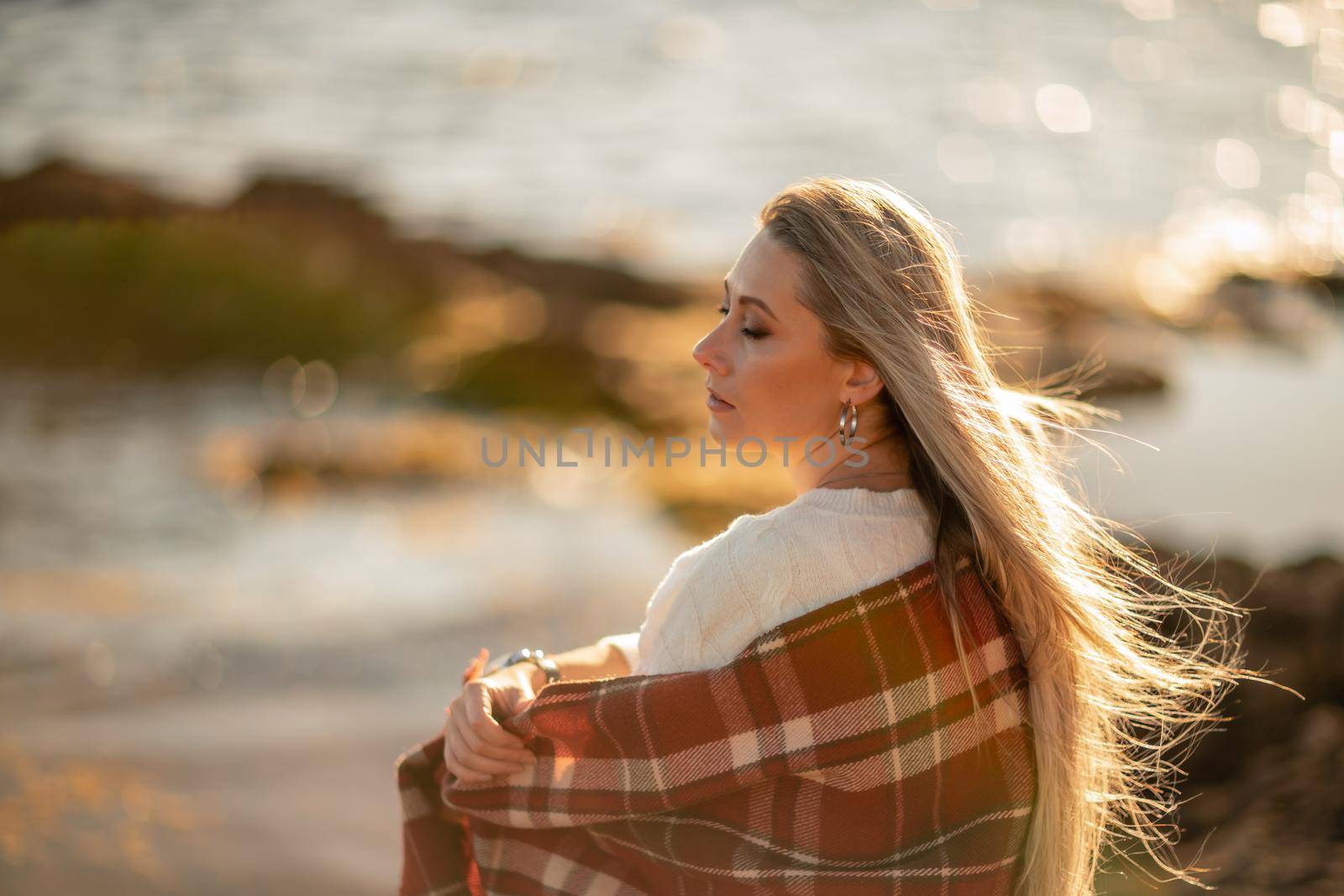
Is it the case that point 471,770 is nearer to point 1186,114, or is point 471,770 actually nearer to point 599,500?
point 599,500

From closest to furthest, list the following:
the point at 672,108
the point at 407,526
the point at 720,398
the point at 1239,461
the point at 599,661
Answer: the point at 720,398 → the point at 599,661 → the point at 1239,461 → the point at 407,526 → the point at 672,108

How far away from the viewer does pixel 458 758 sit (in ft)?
6.02

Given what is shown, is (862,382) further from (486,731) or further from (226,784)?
(226,784)

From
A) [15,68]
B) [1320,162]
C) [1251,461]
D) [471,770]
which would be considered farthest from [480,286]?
[471,770]

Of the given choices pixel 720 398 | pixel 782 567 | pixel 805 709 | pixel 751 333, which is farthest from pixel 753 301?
pixel 805 709

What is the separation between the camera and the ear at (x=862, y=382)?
70.2 inches

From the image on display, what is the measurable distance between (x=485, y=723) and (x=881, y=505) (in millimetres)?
665

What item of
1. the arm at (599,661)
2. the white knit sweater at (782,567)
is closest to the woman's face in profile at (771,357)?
the white knit sweater at (782,567)

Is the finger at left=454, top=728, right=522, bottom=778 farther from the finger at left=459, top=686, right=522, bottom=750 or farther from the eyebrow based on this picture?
the eyebrow

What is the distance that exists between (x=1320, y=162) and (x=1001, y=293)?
280cm

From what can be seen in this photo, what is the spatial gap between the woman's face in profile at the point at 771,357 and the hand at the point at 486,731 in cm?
53

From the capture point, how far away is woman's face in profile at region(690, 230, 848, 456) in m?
1.79

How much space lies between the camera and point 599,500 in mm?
5945

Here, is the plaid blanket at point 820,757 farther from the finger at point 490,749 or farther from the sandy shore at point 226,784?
the sandy shore at point 226,784
